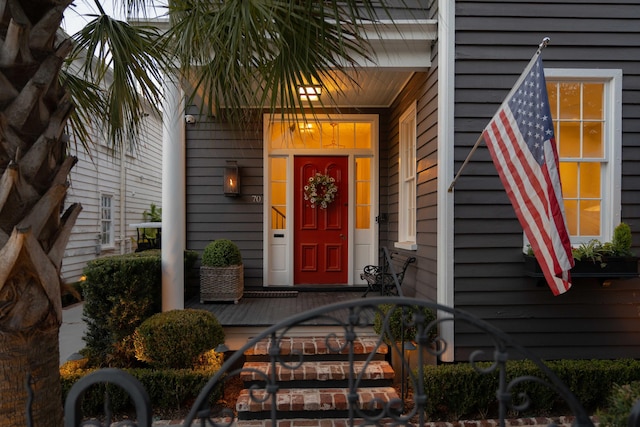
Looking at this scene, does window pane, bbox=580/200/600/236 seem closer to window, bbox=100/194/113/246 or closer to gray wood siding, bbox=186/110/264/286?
gray wood siding, bbox=186/110/264/286

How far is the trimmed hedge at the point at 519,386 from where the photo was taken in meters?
3.61

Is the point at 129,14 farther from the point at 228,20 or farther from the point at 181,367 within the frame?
the point at 181,367

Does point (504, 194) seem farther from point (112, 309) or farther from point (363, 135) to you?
point (112, 309)

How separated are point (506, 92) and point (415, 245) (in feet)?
6.53

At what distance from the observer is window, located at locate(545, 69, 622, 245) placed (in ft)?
13.2

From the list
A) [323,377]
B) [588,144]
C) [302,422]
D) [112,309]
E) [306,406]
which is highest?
[588,144]

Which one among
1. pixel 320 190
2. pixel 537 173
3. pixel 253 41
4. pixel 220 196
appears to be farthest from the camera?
pixel 320 190

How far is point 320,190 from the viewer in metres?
6.25

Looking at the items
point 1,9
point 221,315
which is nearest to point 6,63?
point 1,9

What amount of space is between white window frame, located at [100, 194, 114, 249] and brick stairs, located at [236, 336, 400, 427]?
7.01 m

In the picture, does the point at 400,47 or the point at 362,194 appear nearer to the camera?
the point at 400,47

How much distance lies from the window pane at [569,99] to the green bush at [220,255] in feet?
14.0

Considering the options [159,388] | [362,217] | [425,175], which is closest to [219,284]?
[159,388]

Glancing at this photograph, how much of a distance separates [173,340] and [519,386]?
3327 mm
